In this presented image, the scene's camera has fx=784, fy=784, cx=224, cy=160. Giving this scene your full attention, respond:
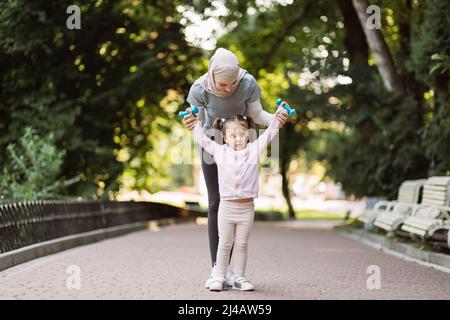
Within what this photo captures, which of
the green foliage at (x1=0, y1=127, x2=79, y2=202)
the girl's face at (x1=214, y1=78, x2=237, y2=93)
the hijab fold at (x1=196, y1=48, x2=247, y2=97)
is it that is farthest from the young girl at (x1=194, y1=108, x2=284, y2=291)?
the green foliage at (x1=0, y1=127, x2=79, y2=202)

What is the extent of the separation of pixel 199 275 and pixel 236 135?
76.9 inches

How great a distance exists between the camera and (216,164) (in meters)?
7.37

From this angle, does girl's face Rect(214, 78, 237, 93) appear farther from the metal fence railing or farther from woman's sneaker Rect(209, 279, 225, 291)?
the metal fence railing

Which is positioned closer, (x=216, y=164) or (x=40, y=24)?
(x=216, y=164)

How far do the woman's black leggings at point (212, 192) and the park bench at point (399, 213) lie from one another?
5717 mm

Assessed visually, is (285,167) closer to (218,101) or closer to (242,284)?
(218,101)

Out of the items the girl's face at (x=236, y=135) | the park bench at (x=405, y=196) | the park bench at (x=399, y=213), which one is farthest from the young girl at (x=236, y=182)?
the park bench at (x=405, y=196)

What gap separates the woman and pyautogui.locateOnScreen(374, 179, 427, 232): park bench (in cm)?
574

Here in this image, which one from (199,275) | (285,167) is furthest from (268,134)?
(285,167)

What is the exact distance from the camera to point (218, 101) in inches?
285

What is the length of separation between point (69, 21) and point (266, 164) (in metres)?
18.0

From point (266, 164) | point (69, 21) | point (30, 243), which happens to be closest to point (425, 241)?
point (30, 243)

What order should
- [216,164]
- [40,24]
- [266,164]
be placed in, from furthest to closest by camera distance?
[266,164], [40,24], [216,164]

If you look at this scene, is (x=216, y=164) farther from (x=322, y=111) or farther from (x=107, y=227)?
(x=322, y=111)
